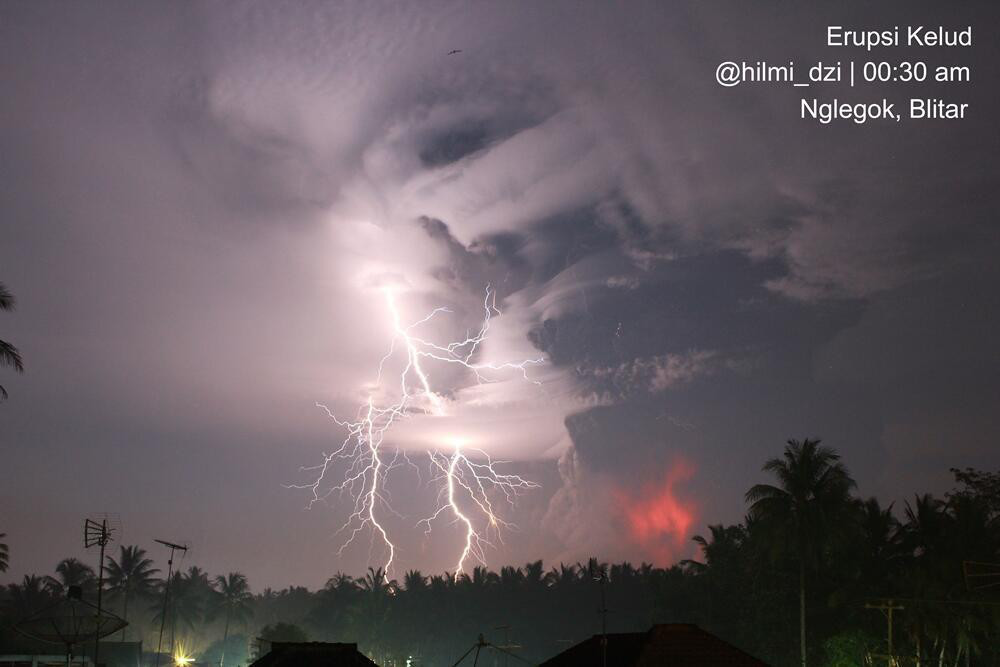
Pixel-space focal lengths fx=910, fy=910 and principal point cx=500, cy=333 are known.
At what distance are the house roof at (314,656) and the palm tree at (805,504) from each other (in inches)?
1079

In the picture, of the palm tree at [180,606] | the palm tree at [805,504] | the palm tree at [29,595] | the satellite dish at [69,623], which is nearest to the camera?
the satellite dish at [69,623]

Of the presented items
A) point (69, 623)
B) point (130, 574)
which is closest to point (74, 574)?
point (130, 574)

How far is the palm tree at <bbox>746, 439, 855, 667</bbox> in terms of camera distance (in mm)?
50594

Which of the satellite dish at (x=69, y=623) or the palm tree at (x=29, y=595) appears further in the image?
the palm tree at (x=29, y=595)

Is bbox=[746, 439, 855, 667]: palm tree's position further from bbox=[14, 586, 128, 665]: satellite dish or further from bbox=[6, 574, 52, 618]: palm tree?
bbox=[6, 574, 52, 618]: palm tree

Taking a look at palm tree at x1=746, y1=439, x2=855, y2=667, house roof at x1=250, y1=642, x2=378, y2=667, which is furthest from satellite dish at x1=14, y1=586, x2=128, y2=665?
palm tree at x1=746, y1=439, x2=855, y2=667

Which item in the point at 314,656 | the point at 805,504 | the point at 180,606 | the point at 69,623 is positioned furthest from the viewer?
the point at 180,606

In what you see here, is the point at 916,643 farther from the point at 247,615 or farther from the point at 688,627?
the point at 247,615

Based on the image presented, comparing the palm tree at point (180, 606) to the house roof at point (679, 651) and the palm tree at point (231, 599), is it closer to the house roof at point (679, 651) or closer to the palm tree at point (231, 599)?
the palm tree at point (231, 599)

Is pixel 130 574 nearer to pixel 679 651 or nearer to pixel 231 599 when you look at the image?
pixel 231 599

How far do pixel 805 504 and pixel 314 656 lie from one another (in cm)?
3050

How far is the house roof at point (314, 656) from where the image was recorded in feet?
104

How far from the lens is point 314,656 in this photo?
1261 inches

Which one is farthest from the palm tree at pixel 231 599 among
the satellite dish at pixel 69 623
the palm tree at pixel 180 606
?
the satellite dish at pixel 69 623
